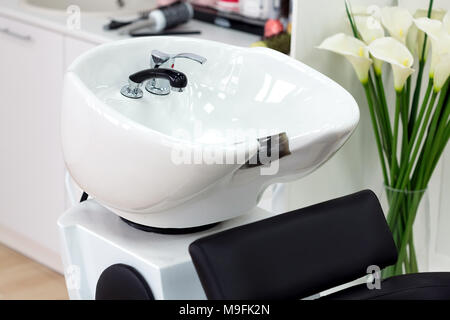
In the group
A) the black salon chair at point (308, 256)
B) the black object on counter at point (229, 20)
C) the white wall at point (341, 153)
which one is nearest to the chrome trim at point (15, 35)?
the black object on counter at point (229, 20)

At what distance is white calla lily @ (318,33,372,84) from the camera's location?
1.81m

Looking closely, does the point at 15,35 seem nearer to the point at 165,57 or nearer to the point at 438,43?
the point at 165,57

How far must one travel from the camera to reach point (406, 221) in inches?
78.5

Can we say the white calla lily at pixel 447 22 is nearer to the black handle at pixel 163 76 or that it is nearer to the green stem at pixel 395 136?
the green stem at pixel 395 136

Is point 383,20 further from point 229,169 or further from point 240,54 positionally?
point 229,169

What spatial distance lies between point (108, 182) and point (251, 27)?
1144 mm

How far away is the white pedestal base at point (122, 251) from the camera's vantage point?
53.7 inches

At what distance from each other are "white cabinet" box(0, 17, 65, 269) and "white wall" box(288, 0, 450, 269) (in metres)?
0.82

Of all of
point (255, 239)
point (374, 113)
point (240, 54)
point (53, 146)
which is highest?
point (240, 54)

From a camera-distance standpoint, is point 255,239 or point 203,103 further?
point 203,103

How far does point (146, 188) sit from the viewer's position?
1239mm

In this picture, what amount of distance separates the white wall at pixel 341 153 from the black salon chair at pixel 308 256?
624mm

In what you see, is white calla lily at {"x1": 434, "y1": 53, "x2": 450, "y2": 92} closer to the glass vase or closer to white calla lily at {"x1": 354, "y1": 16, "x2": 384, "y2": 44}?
white calla lily at {"x1": 354, "y1": 16, "x2": 384, "y2": 44}

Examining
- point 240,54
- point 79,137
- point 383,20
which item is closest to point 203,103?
point 240,54
